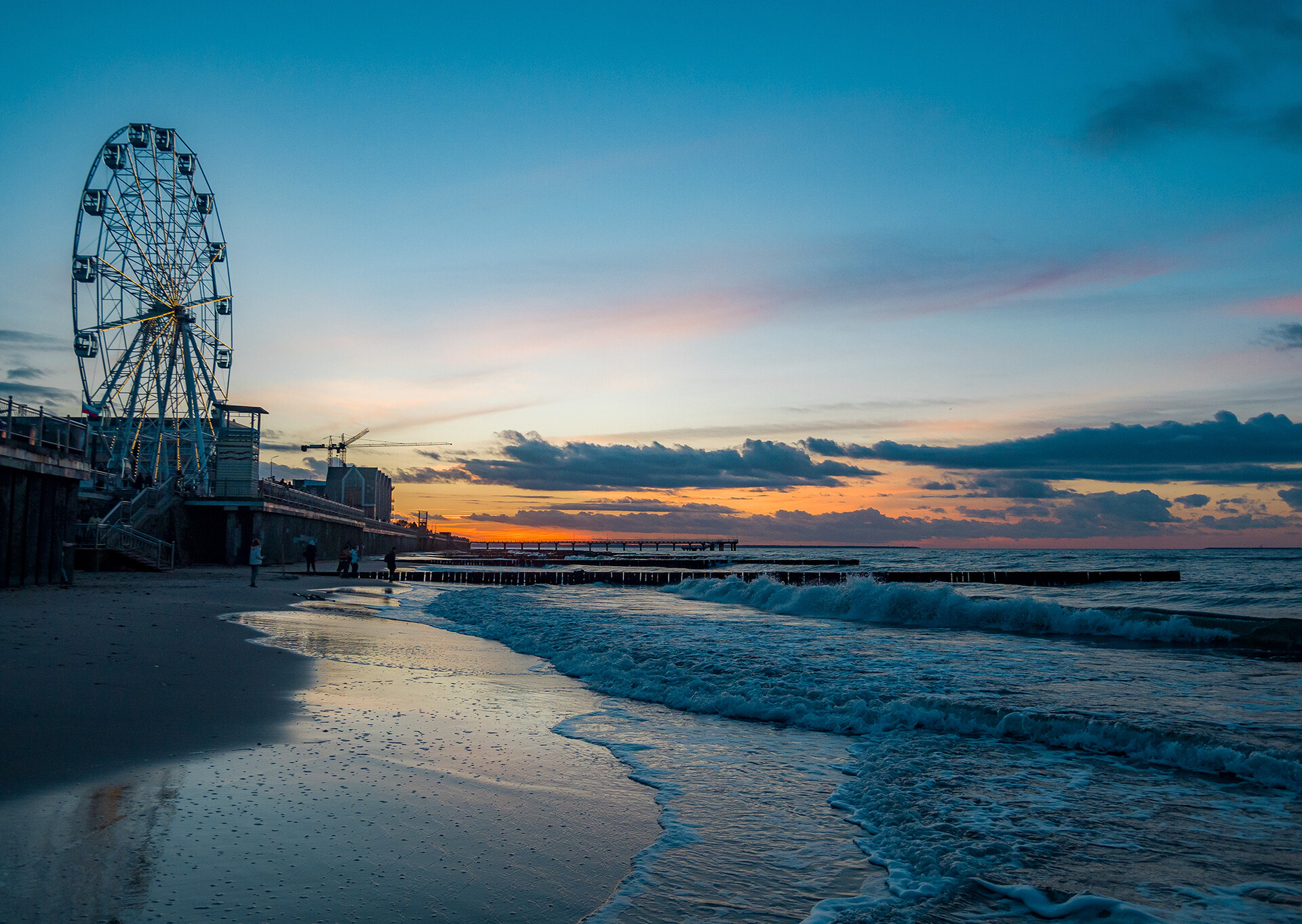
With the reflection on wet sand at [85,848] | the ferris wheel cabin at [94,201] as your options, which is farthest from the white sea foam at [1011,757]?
the ferris wheel cabin at [94,201]

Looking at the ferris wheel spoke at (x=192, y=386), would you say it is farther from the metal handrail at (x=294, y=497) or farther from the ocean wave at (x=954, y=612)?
the ocean wave at (x=954, y=612)

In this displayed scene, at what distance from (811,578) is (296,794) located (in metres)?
37.4

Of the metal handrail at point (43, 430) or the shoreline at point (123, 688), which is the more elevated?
the metal handrail at point (43, 430)

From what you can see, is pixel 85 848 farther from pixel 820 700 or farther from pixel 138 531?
pixel 138 531

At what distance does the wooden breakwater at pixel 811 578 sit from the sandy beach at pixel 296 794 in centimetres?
2940

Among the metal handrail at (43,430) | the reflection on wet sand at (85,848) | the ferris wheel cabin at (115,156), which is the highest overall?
the ferris wheel cabin at (115,156)

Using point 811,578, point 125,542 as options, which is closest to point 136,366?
point 125,542

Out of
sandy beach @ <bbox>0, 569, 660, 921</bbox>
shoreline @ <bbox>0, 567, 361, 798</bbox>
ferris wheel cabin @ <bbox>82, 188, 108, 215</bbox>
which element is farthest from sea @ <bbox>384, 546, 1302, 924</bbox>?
ferris wheel cabin @ <bbox>82, 188, 108, 215</bbox>

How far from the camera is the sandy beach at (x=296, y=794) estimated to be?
145 inches

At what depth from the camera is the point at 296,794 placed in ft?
16.9


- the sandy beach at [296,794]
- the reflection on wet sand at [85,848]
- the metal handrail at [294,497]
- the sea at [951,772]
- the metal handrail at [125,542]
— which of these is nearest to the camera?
the reflection on wet sand at [85,848]

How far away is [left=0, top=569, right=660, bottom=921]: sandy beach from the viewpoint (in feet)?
12.1

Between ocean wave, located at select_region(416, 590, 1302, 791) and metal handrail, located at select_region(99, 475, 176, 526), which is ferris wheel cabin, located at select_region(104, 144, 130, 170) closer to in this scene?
metal handrail, located at select_region(99, 475, 176, 526)

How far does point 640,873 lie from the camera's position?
4312 millimetres
